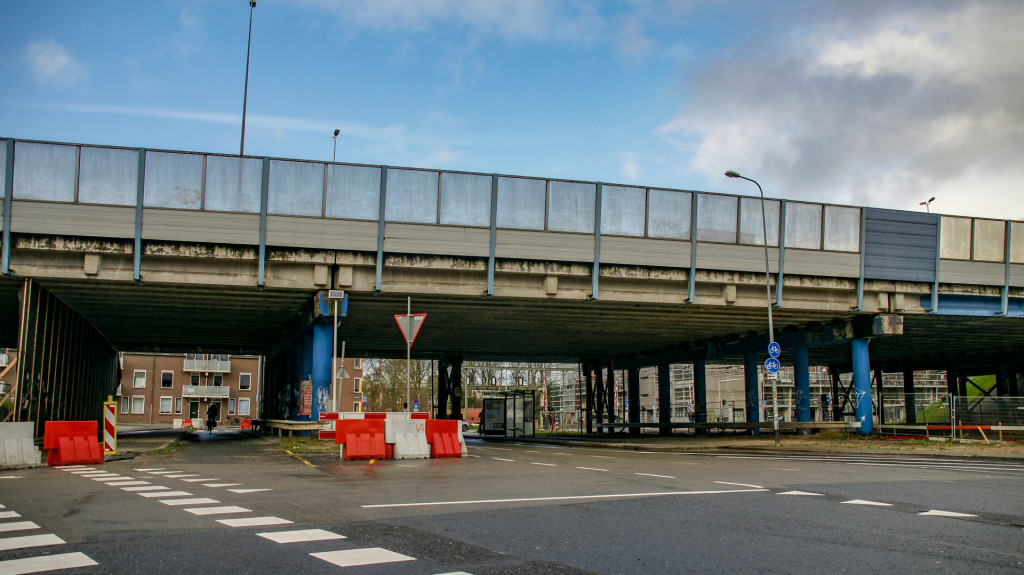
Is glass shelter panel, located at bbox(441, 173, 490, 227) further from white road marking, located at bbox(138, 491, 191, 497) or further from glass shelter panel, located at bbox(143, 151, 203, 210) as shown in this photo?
white road marking, located at bbox(138, 491, 191, 497)

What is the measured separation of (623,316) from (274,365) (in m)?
25.3

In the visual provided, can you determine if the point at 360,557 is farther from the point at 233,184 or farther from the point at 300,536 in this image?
the point at 233,184

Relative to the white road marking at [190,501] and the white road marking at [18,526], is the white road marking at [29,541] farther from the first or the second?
the white road marking at [190,501]

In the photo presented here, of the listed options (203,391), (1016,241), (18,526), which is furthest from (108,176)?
(203,391)

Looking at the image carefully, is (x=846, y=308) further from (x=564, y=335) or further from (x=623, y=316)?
(x=564, y=335)

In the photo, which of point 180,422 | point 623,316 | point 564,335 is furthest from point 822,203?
point 180,422

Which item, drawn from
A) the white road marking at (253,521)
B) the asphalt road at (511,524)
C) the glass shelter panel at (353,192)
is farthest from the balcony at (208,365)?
the white road marking at (253,521)

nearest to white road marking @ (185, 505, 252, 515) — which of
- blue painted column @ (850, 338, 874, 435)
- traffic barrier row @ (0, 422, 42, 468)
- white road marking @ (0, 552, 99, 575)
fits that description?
white road marking @ (0, 552, 99, 575)

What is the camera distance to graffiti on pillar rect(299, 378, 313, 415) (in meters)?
29.8

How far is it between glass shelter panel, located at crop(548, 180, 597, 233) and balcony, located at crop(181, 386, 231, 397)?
254 ft

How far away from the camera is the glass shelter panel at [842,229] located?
31344 mm

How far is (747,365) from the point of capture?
43875 mm

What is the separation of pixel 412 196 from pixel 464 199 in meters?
1.73

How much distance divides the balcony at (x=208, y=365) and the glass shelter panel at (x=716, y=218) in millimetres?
78305
